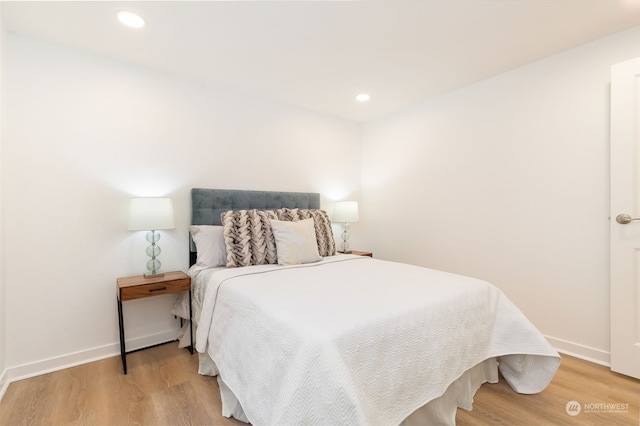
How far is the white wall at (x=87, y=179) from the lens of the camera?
2.07 meters

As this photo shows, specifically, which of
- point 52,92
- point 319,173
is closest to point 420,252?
point 319,173

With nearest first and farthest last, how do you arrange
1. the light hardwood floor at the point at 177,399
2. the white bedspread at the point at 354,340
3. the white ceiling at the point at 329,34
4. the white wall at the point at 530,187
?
the white bedspread at the point at 354,340 < the light hardwood floor at the point at 177,399 < the white ceiling at the point at 329,34 < the white wall at the point at 530,187

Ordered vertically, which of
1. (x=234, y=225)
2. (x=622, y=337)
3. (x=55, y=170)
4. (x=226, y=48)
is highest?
(x=226, y=48)

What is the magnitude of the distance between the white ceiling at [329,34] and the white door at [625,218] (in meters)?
0.50

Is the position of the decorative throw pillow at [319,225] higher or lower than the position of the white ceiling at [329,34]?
lower

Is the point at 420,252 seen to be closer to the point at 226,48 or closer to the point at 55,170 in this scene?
the point at 226,48

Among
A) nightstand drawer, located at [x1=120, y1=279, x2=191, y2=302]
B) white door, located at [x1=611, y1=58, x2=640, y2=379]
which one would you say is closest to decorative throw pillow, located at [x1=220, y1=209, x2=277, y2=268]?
nightstand drawer, located at [x1=120, y1=279, x2=191, y2=302]

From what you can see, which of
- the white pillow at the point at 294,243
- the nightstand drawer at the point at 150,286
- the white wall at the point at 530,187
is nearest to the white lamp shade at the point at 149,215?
the nightstand drawer at the point at 150,286

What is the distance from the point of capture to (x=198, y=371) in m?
2.11

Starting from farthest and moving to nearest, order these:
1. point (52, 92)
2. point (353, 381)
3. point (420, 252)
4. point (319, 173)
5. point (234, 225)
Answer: point (319, 173)
point (420, 252)
point (234, 225)
point (52, 92)
point (353, 381)

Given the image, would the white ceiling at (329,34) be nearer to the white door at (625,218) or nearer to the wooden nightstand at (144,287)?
the white door at (625,218)

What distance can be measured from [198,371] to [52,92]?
7.68 feet

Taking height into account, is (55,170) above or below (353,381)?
above

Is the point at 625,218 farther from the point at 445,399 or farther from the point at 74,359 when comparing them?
the point at 74,359
